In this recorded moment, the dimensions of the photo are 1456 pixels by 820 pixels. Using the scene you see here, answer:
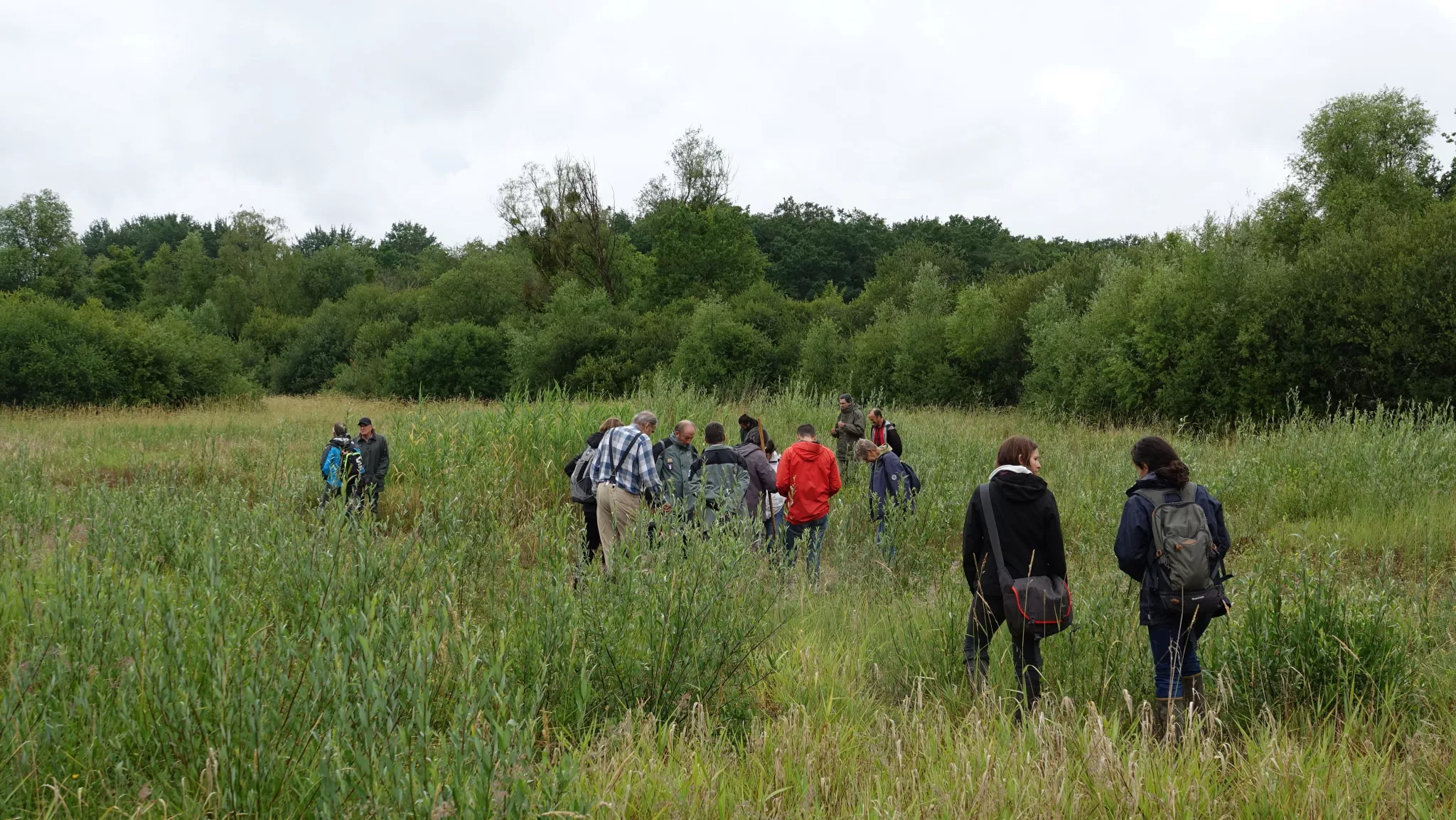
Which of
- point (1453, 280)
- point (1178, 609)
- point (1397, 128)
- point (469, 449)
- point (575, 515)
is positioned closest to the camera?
point (1178, 609)

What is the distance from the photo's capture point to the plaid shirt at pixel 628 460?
779 cm

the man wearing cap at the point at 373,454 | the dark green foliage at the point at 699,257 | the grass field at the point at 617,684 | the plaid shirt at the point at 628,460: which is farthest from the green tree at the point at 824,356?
the grass field at the point at 617,684

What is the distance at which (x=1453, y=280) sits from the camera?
1595 centimetres

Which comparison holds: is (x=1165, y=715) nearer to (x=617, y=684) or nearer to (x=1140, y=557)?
(x=1140, y=557)

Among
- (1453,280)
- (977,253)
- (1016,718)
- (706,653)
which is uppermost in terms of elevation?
(977,253)

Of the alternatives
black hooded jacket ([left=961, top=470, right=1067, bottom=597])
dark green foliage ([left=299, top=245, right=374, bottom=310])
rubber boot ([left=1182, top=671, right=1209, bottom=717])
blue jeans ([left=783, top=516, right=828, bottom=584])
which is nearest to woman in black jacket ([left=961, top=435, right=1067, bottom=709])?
black hooded jacket ([left=961, top=470, right=1067, bottom=597])

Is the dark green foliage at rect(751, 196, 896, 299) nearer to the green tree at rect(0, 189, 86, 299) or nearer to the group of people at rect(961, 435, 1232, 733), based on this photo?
the green tree at rect(0, 189, 86, 299)

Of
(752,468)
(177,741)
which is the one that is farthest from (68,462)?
(177,741)

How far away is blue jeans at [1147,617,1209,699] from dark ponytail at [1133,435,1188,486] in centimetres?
72

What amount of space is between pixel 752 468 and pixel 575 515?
2396 millimetres

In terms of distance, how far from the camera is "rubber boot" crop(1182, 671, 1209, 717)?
4.25m

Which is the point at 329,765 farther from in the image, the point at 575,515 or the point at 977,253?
the point at 977,253

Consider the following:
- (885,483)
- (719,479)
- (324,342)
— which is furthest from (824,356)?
(324,342)

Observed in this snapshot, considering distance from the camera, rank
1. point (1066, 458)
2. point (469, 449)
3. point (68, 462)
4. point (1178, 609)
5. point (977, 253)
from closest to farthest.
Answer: point (1178, 609)
point (469, 449)
point (1066, 458)
point (68, 462)
point (977, 253)
